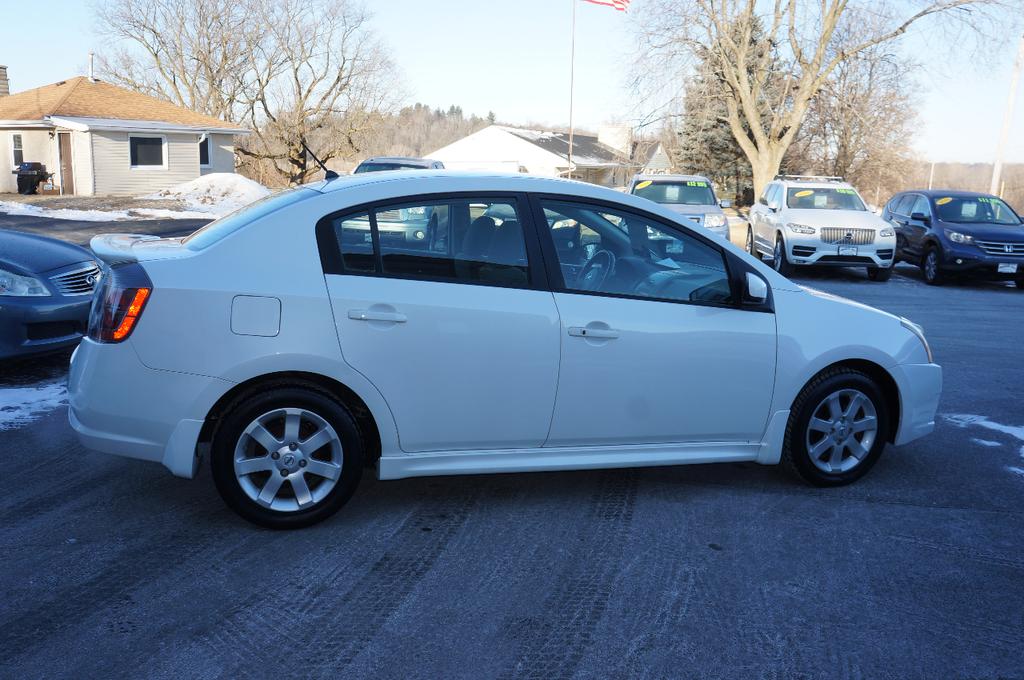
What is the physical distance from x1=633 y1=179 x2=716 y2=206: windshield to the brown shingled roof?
2395 cm

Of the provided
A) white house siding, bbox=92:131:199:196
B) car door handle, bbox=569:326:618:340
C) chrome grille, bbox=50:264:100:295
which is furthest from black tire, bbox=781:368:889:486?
white house siding, bbox=92:131:199:196

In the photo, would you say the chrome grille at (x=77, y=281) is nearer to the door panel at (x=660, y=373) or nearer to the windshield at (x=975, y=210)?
the door panel at (x=660, y=373)

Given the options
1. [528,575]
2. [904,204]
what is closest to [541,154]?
[904,204]

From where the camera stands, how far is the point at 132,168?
33.9 metres

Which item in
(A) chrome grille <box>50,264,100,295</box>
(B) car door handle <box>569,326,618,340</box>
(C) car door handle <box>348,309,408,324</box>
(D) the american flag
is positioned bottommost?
(A) chrome grille <box>50,264,100,295</box>

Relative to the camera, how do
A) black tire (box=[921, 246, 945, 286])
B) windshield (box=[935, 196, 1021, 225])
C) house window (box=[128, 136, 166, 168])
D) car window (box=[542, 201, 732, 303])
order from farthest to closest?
house window (box=[128, 136, 166, 168])
windshield (box=[935, 196, 1021, 225])
black tire (box=[921, 246, 945, 286])
car window (box=[542, 201, 732, 303])

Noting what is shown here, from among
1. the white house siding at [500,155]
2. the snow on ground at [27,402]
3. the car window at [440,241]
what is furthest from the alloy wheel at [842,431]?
the white house siding at [500,155]

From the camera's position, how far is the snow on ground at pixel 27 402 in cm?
604

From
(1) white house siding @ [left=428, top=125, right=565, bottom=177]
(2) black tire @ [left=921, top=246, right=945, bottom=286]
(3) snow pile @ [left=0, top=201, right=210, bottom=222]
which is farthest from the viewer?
(1) white house siding @ [left=428, top=125, right=565, bottom=177]

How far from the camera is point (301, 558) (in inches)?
159

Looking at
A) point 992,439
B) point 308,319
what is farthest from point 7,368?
point 992,439

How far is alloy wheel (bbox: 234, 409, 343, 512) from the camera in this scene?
13.7ft

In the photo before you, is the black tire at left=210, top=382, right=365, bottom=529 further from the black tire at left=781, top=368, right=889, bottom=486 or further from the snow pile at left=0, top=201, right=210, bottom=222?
the snow pile at left=0, top=201, right=210, bottom=222

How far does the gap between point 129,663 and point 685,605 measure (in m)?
2.12
